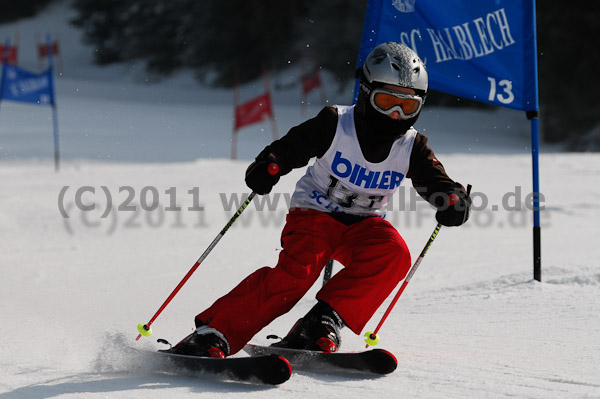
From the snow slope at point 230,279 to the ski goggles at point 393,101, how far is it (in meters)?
1.01

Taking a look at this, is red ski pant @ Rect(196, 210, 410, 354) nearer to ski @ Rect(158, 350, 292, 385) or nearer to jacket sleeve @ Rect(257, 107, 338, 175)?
ski @ Rect(158, 350, 292, 385)

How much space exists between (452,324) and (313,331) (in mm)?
1035

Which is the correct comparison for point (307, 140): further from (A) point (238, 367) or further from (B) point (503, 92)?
(B) point (503, 92)

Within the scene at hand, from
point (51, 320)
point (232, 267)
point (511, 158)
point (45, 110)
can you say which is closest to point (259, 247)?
point (232, 267)

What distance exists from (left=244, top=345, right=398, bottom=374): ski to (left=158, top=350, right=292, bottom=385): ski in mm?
247

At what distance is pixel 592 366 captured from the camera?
283 centimetres

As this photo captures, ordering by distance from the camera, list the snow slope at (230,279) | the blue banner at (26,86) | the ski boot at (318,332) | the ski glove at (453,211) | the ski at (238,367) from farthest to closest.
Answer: the blue banner at (26,86), the ski glove at (453,211), the ski boot at (318,332), the snow slope at (230,279), the ski at (238,367)

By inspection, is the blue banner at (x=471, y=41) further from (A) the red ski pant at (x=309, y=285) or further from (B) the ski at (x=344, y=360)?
(B) the ski at (x=344, y=360)

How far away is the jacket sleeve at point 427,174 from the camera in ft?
10.0

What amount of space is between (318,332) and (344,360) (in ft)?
0.54

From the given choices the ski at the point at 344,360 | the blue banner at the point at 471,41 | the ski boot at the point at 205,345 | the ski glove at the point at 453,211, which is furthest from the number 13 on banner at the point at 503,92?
the ski boot at the point at 205,345

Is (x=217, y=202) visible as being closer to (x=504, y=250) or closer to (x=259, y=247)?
(x=259, y=247)

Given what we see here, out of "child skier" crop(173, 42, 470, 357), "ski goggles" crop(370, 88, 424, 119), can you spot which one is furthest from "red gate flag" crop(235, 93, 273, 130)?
"ski goggles" crop(370, 88, 424, 119)

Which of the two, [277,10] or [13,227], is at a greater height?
[277,10]
